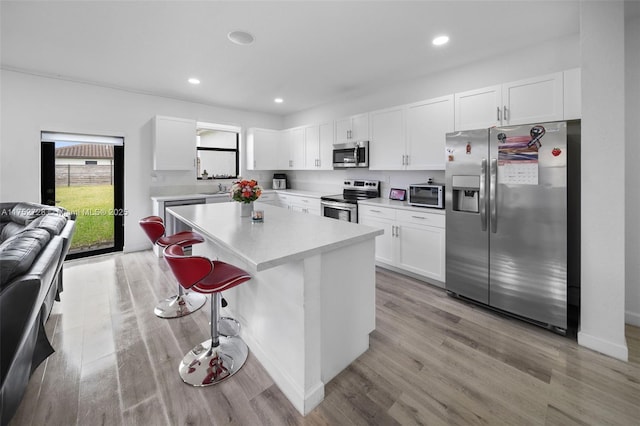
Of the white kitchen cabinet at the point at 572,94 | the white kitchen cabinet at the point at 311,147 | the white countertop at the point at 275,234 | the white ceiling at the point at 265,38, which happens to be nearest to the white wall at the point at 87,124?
the white ceiling at the point at 265,38

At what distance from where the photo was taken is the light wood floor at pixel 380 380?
158cm

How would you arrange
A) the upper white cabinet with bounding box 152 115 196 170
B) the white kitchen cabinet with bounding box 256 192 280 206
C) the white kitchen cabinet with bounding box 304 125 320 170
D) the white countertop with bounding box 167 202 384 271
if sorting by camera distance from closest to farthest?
the white countertop with bounding box 167 202 384 271 → the upper white cabinet with bounding box 152 115 196 170 → the white kitchen cabinet with bounding box 304 125 320 170 → the white kitchen cabinet with bounding box 256 192 280 206

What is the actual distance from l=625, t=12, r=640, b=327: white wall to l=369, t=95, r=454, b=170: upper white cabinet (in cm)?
145

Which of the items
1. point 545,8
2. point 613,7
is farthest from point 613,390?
point 545,8

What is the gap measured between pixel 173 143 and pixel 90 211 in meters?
1.68

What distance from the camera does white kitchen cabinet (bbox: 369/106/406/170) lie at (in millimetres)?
3857

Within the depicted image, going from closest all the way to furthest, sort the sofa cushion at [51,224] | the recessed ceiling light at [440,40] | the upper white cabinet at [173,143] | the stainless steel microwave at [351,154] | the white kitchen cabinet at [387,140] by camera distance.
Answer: the sofa cushion at [51,224], the recessed ceiling light at [440,40], the white kitchen cabinet at [387,140], the stainless steel microwave at [351,154], the upper white cabinet at [173,143]

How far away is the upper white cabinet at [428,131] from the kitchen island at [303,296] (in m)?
1.88

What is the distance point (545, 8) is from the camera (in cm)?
239

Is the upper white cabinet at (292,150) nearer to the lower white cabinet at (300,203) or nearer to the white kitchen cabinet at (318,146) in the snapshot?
the white kitchen cabinet at (318,146)

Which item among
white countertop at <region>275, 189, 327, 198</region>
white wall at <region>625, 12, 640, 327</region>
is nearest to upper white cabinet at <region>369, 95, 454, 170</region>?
white countertop at <region>275, 189, 327, 198</region>

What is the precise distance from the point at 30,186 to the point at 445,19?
17.9ft

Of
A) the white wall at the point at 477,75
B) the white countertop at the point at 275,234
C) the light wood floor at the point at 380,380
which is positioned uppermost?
the white wall at the point at 477,75

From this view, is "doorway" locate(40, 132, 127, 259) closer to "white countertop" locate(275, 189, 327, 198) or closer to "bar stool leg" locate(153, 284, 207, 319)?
"bar stool leg" locate(153, 284, 207, 319)
